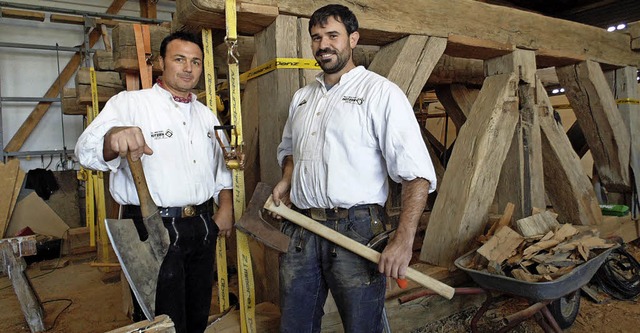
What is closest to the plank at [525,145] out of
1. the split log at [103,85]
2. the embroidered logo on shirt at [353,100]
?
the embroidered logo on shirt at [353,100]

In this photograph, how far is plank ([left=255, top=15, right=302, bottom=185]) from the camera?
250cm

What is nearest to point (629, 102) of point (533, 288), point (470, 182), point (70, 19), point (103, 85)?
point (470, 182)

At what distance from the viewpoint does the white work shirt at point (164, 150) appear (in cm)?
222

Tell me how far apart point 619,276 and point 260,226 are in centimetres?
374

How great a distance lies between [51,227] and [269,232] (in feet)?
24.4

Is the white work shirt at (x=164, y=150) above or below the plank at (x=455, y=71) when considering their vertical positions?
below

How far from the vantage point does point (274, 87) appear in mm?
2533

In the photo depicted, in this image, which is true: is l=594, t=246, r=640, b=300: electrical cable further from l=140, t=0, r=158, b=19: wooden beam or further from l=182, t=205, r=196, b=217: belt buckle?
l=140, t=0, r=158, b=19: wooden beam

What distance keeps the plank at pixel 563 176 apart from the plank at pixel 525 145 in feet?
0.44

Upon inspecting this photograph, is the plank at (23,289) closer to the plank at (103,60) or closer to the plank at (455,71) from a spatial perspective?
the plank at (103,60)

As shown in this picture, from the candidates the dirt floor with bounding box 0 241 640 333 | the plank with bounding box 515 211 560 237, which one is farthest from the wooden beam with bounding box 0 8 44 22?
the plank with bounding box 515 211 560 237

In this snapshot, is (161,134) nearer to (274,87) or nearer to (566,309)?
(274,87)

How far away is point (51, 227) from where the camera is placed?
7875 mm

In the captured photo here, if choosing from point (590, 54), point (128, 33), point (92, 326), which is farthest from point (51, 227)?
point (590, 54)
